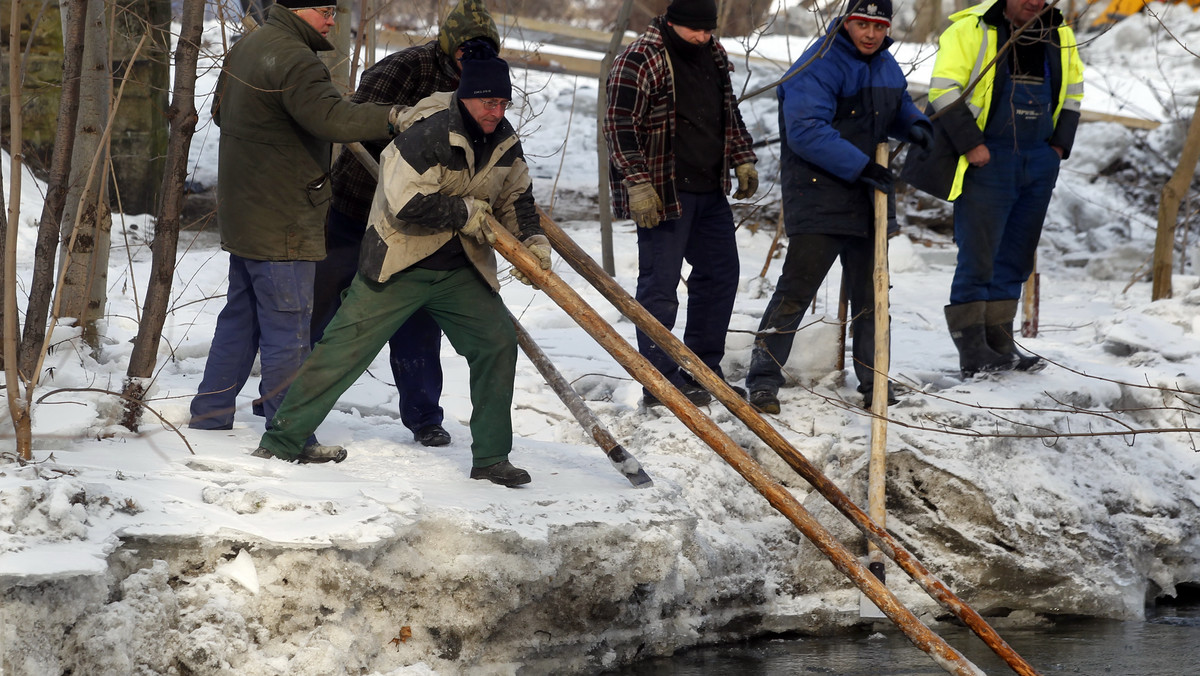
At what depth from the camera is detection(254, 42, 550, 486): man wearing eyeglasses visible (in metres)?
3.74

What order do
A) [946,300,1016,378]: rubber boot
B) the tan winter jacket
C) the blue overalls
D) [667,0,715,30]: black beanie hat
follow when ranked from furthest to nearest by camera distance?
[946,300,1016,378]: rubber boot → the blue overalls → [667,0,715,30]: black beanie hat → the tan winter jacket

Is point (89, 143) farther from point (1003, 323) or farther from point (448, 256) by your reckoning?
point (1003, 323)

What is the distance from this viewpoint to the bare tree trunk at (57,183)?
395 cm

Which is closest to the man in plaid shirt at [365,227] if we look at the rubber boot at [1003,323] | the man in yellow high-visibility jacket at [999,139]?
the man in yellow high-visibility jacket at [999,139]

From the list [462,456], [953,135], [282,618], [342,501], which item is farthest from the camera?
[953,135]

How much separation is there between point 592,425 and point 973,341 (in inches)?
94.5

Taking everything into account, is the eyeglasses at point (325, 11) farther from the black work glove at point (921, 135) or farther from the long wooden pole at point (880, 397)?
the black work glove at point (921, 135)

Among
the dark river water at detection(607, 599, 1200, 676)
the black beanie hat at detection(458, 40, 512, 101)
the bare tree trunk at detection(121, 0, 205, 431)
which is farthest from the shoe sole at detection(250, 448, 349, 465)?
the black beanie hat at detection(458, 40, 512, 101)

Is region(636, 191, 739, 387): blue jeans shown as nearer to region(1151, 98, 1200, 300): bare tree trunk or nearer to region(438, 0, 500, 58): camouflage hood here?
region(438, 0, 500, 58): camouflage hood

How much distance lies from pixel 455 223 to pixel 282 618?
1.40 meters

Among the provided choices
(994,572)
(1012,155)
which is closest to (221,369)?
(994,572)

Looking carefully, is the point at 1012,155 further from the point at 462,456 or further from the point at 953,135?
the point at 462,456

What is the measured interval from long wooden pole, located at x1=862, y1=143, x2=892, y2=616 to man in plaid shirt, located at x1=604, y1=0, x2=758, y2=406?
60 cm

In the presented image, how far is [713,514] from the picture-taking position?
4684 millimetres
